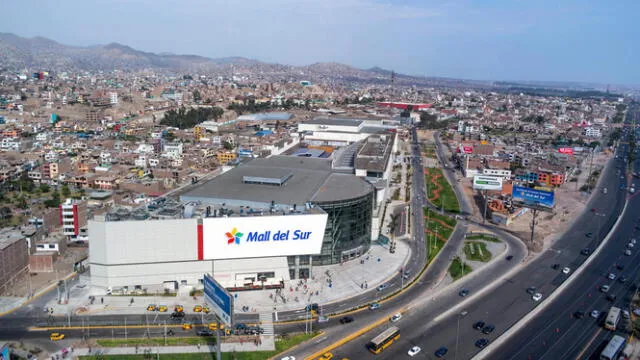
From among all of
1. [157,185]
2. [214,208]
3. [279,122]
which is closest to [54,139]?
[157,185]

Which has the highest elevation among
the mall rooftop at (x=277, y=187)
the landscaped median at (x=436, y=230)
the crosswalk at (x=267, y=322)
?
the mall rooftop at (x=277, y=187)

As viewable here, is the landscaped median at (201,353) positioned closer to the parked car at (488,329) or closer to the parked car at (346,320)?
the parked car at (346,320)

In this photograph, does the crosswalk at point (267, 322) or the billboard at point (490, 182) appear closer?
the crosswalk at point (267, 322)

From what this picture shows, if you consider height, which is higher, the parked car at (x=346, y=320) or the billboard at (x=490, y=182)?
the billboard at (x=490, y=182)

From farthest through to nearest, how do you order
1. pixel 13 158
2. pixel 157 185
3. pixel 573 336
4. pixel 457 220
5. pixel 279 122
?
pixel 279 122 < pixel 13 158 < pixel 157 185 < pixel 457 220 < pixel 573 336

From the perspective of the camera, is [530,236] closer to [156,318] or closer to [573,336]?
[573,336]

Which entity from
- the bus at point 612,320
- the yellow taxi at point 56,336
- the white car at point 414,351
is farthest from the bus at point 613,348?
the yellow taxi at point 56,336
